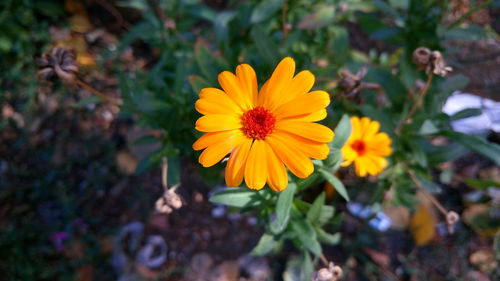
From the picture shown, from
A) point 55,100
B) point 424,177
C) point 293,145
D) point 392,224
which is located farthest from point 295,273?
point 55,100

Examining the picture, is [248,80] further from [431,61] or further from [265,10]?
[265,10]

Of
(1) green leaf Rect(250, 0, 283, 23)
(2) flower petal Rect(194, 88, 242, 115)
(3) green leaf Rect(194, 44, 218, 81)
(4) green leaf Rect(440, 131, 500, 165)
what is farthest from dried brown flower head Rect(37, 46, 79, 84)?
(4) green leaf Rect(440, 131, 500, 165)

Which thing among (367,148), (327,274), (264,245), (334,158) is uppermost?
(334,158)

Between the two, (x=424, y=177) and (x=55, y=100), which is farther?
(x=55, y=100)

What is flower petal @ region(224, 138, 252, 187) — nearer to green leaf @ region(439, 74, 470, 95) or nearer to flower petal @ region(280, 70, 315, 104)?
flower petal @ region(280, 70, 315, 104)

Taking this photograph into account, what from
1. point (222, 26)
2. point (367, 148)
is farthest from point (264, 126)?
point (222, 26)

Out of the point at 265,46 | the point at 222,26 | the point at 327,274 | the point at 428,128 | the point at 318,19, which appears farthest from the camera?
the point at 222,26

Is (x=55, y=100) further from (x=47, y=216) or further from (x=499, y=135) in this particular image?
(x=499, y=135)
